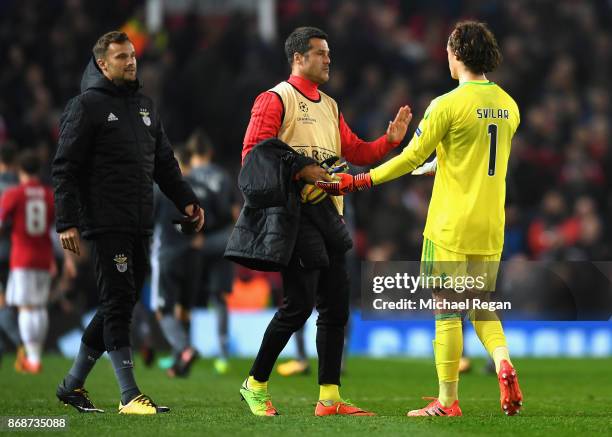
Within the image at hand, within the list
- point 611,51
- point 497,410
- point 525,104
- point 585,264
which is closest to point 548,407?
point 497,410

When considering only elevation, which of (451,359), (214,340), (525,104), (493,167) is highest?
(525,104)

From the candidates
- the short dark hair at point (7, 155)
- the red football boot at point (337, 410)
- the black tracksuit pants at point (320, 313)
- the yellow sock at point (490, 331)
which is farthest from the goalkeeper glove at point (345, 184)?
the short dark hair at point (7, 155)

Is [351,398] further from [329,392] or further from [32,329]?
[32,329]

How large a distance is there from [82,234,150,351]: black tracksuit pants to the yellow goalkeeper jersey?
1.53 metres

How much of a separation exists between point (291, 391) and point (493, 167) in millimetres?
3216

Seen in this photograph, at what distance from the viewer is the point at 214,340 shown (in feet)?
49.0

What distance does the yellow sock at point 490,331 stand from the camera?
21.3ft

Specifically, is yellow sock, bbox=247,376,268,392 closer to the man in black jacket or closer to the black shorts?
the man in black jacket

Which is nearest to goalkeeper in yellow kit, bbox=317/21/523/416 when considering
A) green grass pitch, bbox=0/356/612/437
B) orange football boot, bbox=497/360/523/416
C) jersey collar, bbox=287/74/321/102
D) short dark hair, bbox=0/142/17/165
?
orange football boot, bbox=497/360/523/416

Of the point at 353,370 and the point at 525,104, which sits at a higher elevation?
the point at 525,104

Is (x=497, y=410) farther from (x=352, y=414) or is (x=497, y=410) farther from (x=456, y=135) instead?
(x=456, y=135)

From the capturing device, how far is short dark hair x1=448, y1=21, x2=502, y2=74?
657cm

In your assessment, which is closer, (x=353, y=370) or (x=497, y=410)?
(x=497, y=410)

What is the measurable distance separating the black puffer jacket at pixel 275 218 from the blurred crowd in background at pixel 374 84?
29.3 feet
